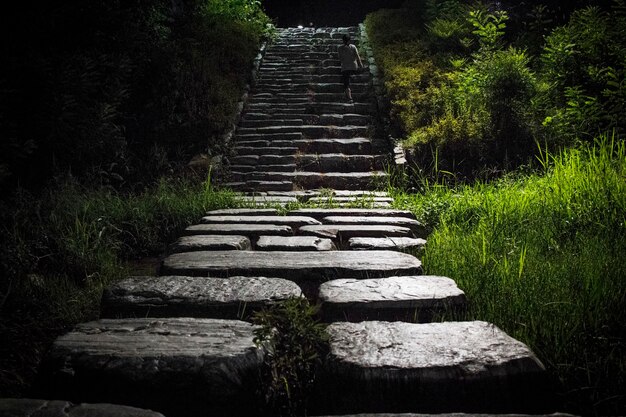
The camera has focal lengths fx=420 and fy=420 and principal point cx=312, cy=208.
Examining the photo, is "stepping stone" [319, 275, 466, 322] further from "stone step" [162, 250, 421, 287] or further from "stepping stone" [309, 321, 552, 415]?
"stepping stone" [309, 321, 552, 415]

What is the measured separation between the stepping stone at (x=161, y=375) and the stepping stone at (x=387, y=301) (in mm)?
536

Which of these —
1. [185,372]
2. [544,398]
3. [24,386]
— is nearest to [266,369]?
[185,372]

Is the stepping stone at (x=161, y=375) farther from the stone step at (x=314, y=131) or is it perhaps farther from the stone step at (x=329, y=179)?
the stone step at (x=314, y=131)

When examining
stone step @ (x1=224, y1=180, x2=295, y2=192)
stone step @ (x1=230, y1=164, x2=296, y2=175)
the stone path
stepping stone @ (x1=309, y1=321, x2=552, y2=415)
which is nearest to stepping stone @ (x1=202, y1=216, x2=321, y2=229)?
the stone path

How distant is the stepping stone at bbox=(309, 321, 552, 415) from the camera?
139 cm

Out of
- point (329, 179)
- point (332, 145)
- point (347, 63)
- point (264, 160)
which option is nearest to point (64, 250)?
point (329, 179)

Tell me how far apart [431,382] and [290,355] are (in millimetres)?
490

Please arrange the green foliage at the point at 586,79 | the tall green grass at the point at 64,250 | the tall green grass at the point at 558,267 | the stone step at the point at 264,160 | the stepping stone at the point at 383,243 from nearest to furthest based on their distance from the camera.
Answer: the tall green grass at the point at 558,267, the tall green grass at the point at 64,250, the stepping stone at the point at 383,243, the green foliage at the point at 586,79, the stone step at the point at 264,160

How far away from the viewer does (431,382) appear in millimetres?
1393

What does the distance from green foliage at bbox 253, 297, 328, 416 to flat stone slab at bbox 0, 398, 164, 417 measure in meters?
0.39

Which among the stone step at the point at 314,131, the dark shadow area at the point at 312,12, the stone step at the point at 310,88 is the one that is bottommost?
the stone step at the point at 314,131

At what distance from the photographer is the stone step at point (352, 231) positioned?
3289 mm

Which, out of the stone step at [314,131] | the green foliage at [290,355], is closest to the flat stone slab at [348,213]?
the green foliage at [290,355]

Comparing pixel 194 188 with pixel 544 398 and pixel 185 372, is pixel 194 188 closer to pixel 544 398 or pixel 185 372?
pixel 185 372
